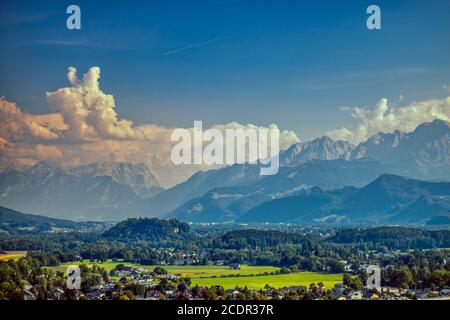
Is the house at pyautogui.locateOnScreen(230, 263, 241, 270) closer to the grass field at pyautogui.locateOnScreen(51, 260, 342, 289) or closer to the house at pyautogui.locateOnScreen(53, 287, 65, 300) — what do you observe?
the grass field at pyautogui.locateOnScreen(51, 260, 342, 289)

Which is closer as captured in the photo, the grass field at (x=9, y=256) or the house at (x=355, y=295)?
the house at (x=355, y=295)

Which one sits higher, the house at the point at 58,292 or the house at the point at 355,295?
the house at the point at 58,292

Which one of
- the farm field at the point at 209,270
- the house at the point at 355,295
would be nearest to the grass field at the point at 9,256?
the farm field at the point at 209,270

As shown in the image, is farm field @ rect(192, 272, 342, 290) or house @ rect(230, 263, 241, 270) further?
house @ rect(230, 263, 241, 270)

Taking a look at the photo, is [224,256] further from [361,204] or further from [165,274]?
[361,204]

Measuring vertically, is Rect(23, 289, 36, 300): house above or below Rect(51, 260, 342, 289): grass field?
above

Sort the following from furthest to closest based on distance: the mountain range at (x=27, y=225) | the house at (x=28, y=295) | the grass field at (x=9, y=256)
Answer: the mountain range at (x=27, y=225)
the grass field at (x=9, y=256)
the house at (x=28, y=295)

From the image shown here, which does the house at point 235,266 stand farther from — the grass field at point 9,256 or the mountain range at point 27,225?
the mountain range at point 27,225

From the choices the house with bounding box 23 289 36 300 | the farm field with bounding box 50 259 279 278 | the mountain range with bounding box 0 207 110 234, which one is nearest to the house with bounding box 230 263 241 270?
the farm field with bounding box 50 259 279 278

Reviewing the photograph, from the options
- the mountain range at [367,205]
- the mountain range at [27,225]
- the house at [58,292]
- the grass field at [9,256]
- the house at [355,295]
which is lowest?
the house at [355,295]

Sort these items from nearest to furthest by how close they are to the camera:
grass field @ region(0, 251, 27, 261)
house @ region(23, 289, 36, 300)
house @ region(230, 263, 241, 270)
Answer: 1. house @ region(23, 289, 36, 300)
2. grass field @ region(0, 251, 27, 261)
3. house @ region(230, 263, 241, 270)
